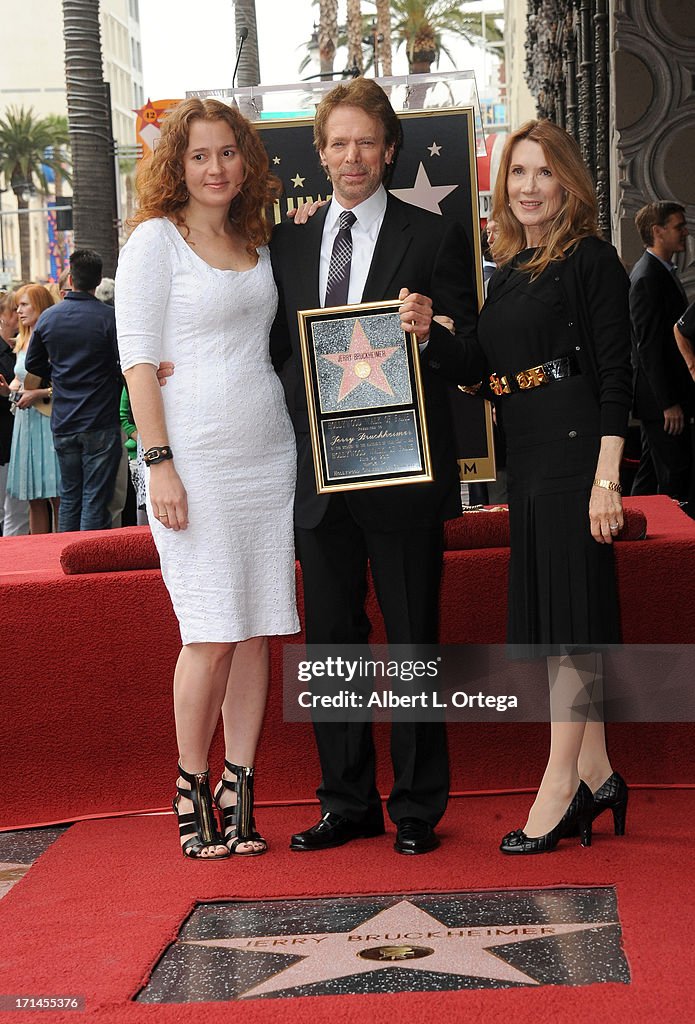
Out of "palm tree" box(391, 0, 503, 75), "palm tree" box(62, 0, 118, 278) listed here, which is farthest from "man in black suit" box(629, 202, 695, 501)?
"palm tree" box(391, 0, 503, 75)

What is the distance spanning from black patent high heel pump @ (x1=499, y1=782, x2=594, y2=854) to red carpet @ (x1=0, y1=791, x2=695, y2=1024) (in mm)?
40

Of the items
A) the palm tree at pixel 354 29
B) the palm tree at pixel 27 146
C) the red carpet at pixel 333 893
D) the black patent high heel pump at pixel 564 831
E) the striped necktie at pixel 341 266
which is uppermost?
the palm tree at pixel 27 146

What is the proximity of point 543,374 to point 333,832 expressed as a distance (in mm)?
1392

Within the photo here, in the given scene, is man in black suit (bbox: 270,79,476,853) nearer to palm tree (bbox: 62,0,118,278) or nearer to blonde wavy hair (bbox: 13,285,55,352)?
blonde wavy hair (bbox: 13,285,55,352)

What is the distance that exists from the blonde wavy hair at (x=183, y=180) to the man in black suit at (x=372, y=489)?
0.31ft

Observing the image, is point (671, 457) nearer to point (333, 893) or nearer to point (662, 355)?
point (662, 355)

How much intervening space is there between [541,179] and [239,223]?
2.73 ft

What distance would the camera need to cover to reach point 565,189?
3.57m

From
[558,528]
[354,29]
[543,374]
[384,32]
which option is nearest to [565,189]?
[543,374]

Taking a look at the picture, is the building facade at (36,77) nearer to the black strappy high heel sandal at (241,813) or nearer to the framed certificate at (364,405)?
the black strappy high heel sandal at (241,813)

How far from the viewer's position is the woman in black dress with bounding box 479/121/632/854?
350cm

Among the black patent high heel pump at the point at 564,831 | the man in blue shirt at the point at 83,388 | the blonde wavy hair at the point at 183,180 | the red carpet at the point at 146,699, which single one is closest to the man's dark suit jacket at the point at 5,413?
the man in blue shirt at the point at 83,388

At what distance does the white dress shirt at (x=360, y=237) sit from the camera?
11.8 ft

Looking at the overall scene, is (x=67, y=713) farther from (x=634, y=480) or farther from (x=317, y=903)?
(x=634, y=480)
